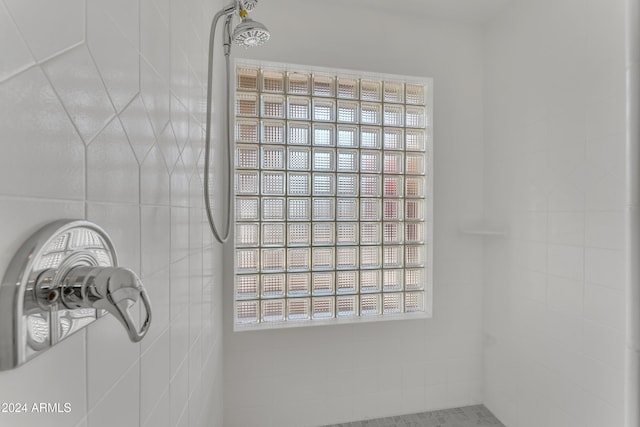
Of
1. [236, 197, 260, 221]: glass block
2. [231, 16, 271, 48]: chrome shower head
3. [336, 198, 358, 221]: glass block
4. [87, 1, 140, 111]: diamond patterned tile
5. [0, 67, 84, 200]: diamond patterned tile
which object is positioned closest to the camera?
[0, 67, 84, 200]: diamond patterned tile

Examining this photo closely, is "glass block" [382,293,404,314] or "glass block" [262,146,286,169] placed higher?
"glass block" [262,146,286,169]

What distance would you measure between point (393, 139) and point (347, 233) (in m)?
0.62

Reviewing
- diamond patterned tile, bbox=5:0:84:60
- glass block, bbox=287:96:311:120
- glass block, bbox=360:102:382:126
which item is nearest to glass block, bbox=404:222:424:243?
glass block, bbox=360:102:382:126

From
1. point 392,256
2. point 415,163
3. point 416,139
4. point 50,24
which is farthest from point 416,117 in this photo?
point 50,24

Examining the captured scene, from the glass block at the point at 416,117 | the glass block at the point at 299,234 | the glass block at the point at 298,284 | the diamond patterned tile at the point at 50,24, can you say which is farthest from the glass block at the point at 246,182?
the diamond patterned tile at the point at 50,24

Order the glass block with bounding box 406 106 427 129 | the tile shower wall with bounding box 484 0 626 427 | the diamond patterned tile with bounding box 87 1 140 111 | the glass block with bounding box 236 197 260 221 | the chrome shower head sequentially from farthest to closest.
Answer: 1. the glass block with bounding box 406 106 427 129
2. the glass block with bounding box 236 197 260 221
3. the tile shower wall with bounding box 484 0 626 427
4. the chrome shower head
5. the diamond patterned tile with bounding box 87 1 140 111

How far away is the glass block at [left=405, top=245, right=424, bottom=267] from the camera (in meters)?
1.80

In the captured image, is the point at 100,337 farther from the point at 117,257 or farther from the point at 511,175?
the point at 511,175

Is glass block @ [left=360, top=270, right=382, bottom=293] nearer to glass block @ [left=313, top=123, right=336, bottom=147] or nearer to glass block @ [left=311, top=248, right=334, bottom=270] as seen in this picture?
glass block @ [left=311, top=248, right=334, bottom=270]

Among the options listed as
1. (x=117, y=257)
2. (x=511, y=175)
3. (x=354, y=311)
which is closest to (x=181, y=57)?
(x=117, y=257)

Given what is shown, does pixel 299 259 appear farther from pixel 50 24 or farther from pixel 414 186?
pixel 50 24

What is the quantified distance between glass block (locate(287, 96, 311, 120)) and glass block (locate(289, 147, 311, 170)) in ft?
0.59

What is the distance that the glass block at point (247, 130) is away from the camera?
1608 millimetres

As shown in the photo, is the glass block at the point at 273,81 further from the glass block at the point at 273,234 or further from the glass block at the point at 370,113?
the glass block at the point at 273,234
